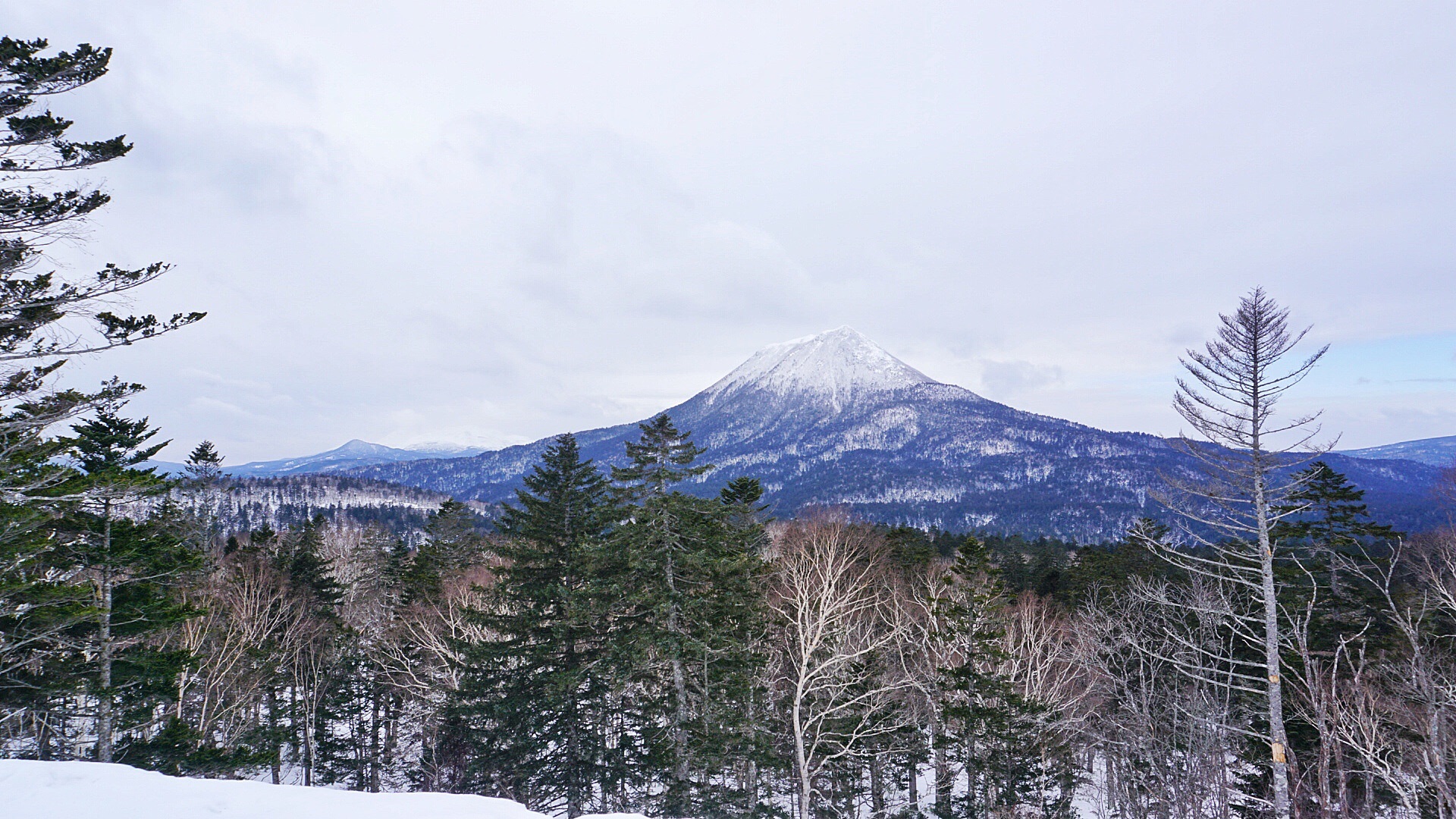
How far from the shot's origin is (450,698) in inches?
879

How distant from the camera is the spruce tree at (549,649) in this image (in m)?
17.6

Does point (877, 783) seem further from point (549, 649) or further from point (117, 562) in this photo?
point (117, 562)

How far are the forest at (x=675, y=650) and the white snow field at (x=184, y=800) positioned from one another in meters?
5.39

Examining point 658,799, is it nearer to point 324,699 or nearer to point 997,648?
point 997,648

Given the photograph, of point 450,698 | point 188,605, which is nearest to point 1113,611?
point 450,698

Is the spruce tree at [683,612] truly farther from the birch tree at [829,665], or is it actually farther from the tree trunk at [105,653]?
the tree trunk at [105,653]

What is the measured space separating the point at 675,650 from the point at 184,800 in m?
9.98

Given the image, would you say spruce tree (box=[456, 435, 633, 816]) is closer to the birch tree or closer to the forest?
the forest

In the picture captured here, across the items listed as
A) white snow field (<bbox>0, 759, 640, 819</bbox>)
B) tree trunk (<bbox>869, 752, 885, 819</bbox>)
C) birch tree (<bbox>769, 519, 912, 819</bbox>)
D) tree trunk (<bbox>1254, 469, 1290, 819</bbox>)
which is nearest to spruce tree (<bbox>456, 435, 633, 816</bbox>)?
birch tree (<bbox>769, 519, 912, 819</bbox>)

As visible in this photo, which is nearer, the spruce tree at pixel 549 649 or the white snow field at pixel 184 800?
the white snow field at pixel 184 800

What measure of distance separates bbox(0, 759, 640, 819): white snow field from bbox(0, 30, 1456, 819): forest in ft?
17.7

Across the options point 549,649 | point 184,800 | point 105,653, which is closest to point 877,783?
point 549,649

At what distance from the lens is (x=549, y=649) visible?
17422 mm

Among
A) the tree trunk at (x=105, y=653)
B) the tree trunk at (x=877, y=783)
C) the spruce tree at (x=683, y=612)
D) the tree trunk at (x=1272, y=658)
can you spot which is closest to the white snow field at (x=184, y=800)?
the tree trunk at (x=105, y=653)
